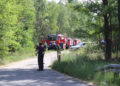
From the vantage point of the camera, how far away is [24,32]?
31234mm

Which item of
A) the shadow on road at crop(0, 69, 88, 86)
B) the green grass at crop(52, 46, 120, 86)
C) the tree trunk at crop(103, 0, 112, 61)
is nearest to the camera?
the green grass at crop(52, 46, 120, 86)

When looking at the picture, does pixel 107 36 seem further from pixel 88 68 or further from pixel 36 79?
pixel 36 79

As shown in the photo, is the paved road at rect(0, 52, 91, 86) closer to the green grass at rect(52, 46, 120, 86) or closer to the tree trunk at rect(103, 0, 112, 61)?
the green grass at rect(52, 46, 120, 86)

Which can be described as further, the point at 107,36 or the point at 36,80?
the point at 107,36

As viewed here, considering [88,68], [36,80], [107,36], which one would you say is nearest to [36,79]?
[36,80]

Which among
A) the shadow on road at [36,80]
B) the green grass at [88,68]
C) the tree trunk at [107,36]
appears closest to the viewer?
the green grass at [88,68]

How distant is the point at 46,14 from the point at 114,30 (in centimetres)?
3515

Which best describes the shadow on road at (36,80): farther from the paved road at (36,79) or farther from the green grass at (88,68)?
the green grass at (88,68)

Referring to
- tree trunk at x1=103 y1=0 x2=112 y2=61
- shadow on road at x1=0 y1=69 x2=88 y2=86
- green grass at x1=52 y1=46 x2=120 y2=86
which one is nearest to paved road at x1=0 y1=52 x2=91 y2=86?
shadow on road at x1=0 y1=69 x2=88 y2=86

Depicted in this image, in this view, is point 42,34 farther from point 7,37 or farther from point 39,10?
point 7,37

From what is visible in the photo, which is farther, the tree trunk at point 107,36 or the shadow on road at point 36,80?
the tree trunk at point 107,36

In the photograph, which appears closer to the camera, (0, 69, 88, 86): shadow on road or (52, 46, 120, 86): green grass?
(52, 46, 120, 86): green grass

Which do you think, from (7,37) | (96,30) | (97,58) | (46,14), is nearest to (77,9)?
→ (96,30)

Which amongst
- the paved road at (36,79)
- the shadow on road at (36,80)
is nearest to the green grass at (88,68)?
the paved road at (36,79)
